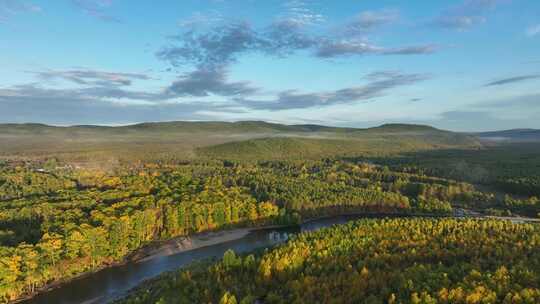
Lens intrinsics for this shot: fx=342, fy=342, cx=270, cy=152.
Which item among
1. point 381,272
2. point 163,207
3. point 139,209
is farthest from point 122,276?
point 381,272

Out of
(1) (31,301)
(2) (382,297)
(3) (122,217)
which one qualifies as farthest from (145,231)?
(2) (382,297)

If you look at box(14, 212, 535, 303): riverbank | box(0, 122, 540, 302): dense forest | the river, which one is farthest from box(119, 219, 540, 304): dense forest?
box(0, 122, 540, 302): dense forest

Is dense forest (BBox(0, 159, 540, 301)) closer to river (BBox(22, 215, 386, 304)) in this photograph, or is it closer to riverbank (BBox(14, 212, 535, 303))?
riverbank (BBox(14, 212, 535, 303))

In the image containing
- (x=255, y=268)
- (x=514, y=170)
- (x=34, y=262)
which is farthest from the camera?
(x=514, y=170)

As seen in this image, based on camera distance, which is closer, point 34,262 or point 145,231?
point 34,262

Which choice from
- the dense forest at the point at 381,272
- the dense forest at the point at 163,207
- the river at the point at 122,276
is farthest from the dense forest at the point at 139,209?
the dense forest at the point at 381,272

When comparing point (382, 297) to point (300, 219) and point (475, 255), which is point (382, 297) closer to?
point (475, 255)

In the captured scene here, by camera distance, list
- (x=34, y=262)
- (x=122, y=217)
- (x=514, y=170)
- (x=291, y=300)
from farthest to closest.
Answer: (x=514, y=170)
(x=122, y=217)
(x=34, y=262)
(x=291, y=300)
